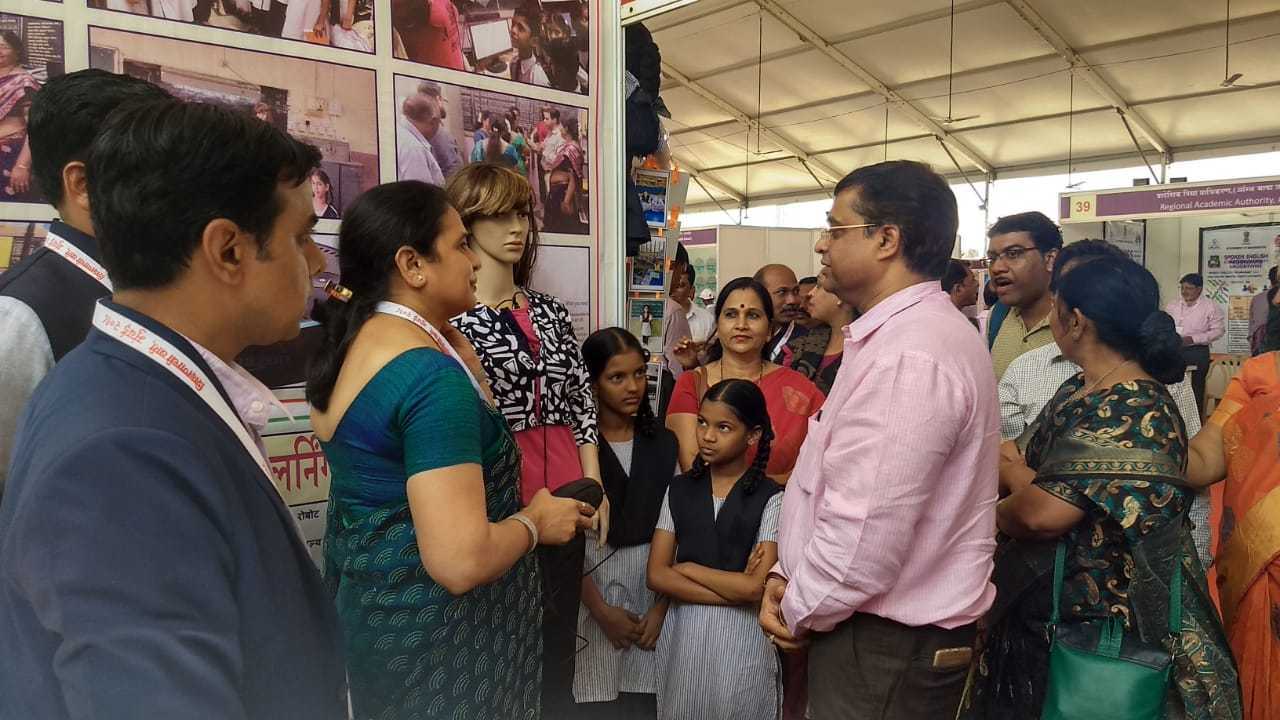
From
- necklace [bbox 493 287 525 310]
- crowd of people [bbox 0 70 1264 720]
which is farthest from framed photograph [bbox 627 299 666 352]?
necklace [bbox 493 287 525 310]

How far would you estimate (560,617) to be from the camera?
2.20 m

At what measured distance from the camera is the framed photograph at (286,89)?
165cm

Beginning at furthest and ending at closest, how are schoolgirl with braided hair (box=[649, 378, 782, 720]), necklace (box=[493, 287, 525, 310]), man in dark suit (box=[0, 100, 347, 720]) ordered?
schoolgirl with braided hair (box=[649, 378, 782, 720]) < necklace (box=[493, 287, 525, 310]) < man in dark suit (box=[0, 100, 347, 720])

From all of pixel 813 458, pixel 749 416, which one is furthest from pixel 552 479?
pixel 813 458

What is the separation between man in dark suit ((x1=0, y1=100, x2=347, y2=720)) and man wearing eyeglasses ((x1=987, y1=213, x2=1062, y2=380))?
8.24ft

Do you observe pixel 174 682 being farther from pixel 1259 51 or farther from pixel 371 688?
pixel 1259 51

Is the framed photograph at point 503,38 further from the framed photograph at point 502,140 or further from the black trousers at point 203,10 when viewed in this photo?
the black trousers at point 203,10

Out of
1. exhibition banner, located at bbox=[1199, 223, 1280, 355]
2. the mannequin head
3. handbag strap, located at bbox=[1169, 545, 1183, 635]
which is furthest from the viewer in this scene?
exhibition banner, located at bbox=[1199, 223, 1280, 355]

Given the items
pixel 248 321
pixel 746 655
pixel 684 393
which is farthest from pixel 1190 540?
pixel 248 321

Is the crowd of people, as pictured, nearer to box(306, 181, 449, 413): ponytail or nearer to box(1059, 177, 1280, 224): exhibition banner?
box(306, 181, 449, 413): ponytail

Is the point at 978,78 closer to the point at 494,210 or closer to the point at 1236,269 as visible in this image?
the point at 1236,269

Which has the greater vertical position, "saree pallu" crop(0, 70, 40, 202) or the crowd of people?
"saree pallu" crop(0, 70, 40, 202)

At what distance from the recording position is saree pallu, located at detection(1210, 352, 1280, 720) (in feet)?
6.52

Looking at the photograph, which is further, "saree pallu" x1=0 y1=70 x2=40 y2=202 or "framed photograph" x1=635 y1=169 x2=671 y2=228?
"framed photograph" x1=635 y1=169 x2=671 y2=228
